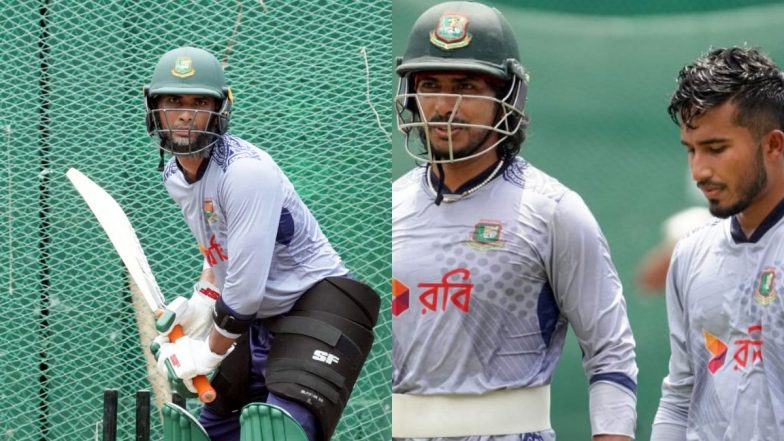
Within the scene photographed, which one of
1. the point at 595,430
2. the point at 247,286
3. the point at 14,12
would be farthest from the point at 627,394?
the point at 14,12

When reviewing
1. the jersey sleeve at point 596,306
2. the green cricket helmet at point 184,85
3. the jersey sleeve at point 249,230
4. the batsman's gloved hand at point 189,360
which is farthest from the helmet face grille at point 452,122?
the batsman's gloved hand at point 189,360

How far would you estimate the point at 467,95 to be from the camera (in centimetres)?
313

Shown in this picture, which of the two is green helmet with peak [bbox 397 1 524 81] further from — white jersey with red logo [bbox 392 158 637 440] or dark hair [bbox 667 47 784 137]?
dark hair [bbox 667 47 784 137]

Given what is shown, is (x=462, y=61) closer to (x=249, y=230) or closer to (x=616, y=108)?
(x=249, y=230)

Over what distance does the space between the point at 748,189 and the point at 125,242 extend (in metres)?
1.82

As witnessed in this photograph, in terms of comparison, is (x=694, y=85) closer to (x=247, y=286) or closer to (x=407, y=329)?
(x=407, y=329)

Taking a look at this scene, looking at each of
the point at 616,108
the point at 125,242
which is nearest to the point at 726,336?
the point at 125,242

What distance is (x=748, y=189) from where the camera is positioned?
8.89ft

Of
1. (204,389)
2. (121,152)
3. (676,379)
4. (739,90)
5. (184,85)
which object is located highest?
(739,90)

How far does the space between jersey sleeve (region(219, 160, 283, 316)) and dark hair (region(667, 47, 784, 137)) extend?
102 centimetres

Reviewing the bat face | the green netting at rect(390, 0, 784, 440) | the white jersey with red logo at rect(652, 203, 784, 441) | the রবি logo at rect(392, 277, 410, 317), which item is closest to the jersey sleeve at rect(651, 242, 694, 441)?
the white jersey with red logo at rect(652, 203, 784, 441)

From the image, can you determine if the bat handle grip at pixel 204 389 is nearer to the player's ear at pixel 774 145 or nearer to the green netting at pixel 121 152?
the green netting at pixel 121 152

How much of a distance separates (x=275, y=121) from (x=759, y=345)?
2.15 metres

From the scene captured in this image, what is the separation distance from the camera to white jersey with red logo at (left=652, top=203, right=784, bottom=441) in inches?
105
